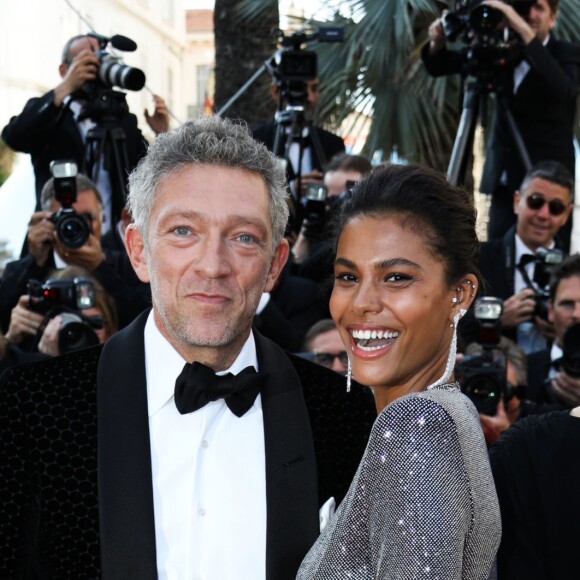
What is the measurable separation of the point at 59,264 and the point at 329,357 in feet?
4.21

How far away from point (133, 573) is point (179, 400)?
0.34 m

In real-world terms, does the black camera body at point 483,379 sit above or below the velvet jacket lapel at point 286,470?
above

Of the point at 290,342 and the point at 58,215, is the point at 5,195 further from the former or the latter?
the point at 290,342

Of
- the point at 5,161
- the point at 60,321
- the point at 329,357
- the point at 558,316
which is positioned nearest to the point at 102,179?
the point at 60,321

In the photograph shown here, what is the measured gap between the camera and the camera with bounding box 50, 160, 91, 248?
4.30 meters

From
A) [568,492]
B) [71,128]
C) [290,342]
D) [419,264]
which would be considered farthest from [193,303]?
[71,128]

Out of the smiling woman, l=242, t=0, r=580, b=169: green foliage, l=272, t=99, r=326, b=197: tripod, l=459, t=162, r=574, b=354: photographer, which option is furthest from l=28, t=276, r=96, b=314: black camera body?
l=242, t=0, r=580, b=169: green foliage

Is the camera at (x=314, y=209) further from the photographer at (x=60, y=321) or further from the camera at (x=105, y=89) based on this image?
the photographer at (x=60, y=321)

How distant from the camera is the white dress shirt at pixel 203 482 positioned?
2.02 meters

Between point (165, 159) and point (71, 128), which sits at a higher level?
point (71, 128)

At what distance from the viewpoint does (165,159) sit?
213cm

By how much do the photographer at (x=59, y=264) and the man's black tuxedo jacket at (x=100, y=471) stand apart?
2249mm

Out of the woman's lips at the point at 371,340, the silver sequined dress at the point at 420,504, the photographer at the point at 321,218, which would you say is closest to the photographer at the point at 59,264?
the photographer at the point at 321,218

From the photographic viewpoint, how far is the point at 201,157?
2127mm
